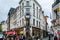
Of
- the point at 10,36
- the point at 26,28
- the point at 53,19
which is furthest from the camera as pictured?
the point at 26,28

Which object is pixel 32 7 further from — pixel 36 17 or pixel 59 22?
pixel 59 22

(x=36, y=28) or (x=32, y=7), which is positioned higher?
(x=32, y=7)

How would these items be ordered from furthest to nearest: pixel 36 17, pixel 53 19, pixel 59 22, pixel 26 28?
pixel 36 17 < pixel 26 28 < pixel 53 19 < pixel 59 22

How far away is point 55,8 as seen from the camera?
42.7 meters

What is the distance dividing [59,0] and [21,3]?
94.3ft

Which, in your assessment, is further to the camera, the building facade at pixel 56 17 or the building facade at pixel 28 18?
the building facade at pixel 28 18

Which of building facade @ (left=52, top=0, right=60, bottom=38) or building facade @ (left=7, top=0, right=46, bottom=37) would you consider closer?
building facade @ (left=52, top=0, right=60, bottom=38)

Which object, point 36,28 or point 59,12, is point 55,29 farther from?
point 36,28

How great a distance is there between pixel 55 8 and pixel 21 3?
2768 cm

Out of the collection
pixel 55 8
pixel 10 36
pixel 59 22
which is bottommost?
pixel 10 36

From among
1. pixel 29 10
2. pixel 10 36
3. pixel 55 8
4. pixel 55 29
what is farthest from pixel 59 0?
pixel 29 10

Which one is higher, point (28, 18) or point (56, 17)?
point (28, 18)

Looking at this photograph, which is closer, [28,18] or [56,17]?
[56,17]

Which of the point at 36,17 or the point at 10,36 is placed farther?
the point at 36,17
